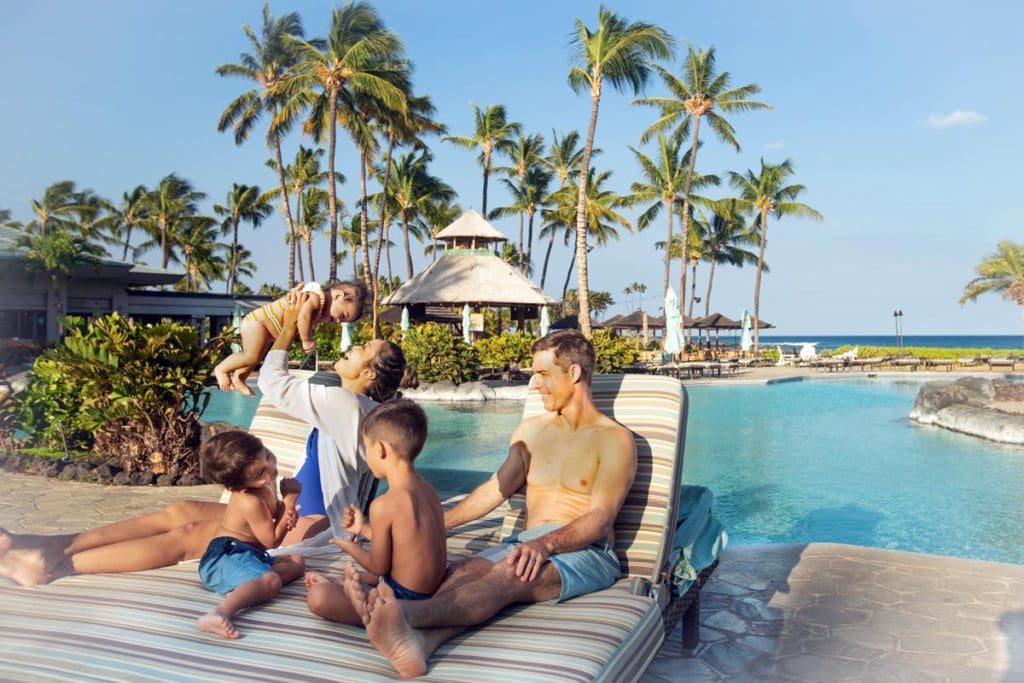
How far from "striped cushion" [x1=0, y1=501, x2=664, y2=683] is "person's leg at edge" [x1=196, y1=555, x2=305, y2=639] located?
0.10 ft

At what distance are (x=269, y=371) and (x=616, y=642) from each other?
1.86 meters

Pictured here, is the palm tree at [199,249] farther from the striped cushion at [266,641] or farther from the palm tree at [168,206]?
the striped cushion at [266,641]

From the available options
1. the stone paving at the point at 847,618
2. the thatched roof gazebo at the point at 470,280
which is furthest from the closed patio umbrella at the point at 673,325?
the stone paving at the point at 847,618

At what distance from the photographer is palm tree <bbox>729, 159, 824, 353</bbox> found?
126 ft

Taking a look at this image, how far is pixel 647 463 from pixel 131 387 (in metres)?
5.46

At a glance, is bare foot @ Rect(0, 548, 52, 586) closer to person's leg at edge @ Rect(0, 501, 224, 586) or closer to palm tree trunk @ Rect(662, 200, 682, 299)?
person's leg at edge @ Rect(0, 501, 224, 586)

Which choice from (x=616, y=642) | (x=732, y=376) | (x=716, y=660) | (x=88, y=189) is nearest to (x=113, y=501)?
(x=716, y=660)

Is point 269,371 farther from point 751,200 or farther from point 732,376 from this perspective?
point 751,200

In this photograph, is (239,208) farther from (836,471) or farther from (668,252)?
(836,471)

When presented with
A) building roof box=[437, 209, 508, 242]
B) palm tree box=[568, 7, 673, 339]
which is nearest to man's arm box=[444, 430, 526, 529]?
palm tree box=[568, 7, 673, 339]

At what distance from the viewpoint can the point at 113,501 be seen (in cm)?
620

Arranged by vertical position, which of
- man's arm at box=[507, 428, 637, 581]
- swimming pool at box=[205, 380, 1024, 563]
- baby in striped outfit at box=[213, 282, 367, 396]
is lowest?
swimming pool at box=[205, 380, 1024, 563]

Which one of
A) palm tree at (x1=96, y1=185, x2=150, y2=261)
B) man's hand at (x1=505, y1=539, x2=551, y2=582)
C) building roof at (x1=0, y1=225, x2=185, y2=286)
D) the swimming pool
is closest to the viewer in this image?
man's hand at (x1=505, y1=539, x2=551, y2=582)

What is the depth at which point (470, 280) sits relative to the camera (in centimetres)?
2786
